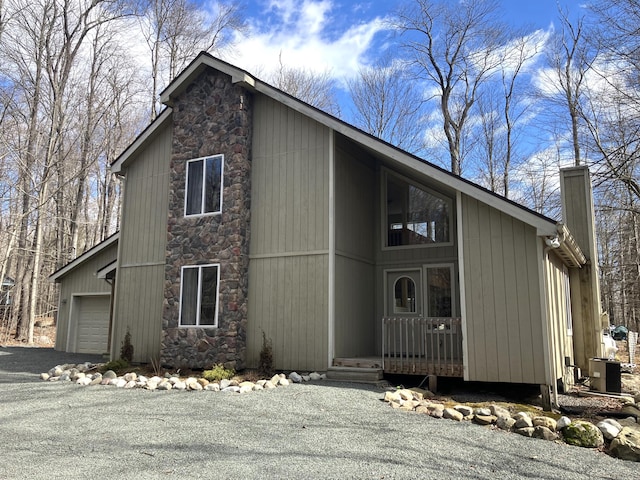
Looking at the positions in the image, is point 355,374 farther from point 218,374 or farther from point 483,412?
point 483,412

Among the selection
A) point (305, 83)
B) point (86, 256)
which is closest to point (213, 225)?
point (86, 256)

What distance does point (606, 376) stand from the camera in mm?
9062

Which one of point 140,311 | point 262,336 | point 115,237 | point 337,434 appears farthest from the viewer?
point 115,237

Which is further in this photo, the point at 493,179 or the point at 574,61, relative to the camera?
the point at 493,179

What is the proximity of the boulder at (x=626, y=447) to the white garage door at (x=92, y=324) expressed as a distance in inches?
555

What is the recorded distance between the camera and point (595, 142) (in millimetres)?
17188

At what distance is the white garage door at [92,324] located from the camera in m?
15.6

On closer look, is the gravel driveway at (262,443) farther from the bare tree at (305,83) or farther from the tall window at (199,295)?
the bare tree at (305,83)

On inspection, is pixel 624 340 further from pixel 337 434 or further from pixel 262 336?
pixel 337 434

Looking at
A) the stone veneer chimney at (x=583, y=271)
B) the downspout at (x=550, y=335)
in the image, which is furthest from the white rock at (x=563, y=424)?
the stone veneer chimney at (x=583, y=271)

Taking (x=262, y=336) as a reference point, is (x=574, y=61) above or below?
above

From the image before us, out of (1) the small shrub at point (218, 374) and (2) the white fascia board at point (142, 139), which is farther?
(2) the white fascia board at point (142, 139)

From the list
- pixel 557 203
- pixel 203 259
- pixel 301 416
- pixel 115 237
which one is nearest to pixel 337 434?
pixel 301 416

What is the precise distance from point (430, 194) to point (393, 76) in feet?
51.9
